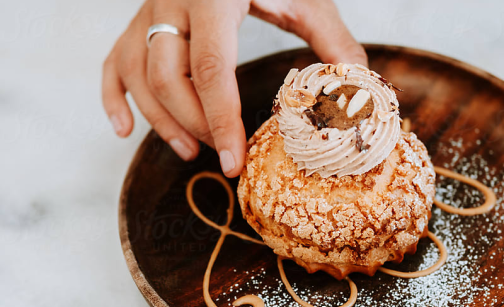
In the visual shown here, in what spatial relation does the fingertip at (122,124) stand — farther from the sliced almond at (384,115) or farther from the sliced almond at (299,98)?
the sliced almond at (384,115)

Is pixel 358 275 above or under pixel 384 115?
under

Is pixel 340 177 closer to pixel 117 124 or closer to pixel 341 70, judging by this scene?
pixel 341 70

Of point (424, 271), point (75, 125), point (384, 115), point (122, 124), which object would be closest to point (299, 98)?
point (384, 115)

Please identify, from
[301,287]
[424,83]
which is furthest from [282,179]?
[424,83]

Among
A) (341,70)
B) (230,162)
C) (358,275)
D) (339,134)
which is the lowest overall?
(358,275)

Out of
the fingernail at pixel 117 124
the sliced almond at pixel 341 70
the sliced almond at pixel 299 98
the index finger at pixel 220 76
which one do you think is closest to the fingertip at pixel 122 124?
the fingernail at pixel 117 124

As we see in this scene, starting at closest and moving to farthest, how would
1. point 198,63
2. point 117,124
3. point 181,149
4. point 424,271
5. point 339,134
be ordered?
1. point 339,134
2. point 424,271
3. point 198,63
4. point 181,149
5. point 117,124
